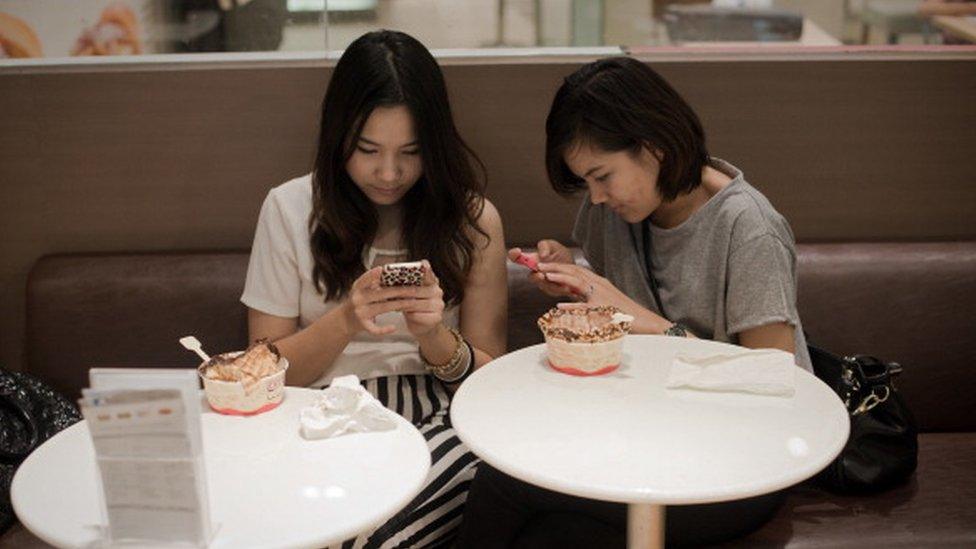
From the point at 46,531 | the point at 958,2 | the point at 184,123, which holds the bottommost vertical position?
the point at 46,531

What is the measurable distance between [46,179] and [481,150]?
1.16m

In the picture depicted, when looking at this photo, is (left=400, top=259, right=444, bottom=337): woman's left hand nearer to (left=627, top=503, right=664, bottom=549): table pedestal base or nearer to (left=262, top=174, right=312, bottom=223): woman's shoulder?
(left=262, top=174, right=312, bottom=223): woman's shoulder

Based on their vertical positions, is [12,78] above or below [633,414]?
above

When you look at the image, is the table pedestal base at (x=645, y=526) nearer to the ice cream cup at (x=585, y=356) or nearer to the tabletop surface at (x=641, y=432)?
the tabletop surface at (x=641, y=432)

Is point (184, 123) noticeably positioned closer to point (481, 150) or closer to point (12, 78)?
point (12, 78)

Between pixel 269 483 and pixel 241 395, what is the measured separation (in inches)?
10.8

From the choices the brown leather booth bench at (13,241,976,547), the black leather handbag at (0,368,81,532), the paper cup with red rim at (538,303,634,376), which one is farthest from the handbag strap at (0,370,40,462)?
the paper cup with red rim at (538,303,634,376)

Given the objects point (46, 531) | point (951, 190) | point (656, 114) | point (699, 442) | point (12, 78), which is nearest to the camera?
point (46, 531)

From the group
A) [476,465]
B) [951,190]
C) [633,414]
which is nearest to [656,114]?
[633,414]

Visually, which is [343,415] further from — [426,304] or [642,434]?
[642,434]

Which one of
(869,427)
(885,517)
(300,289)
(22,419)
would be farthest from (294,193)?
(885,517)

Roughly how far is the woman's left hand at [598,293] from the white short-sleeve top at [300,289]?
0.38 m

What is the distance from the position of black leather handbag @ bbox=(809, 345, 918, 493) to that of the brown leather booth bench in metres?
0.45

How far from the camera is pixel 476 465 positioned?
235 cm
